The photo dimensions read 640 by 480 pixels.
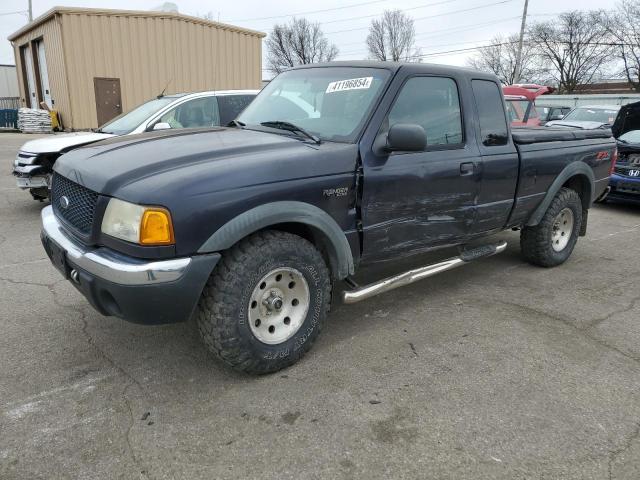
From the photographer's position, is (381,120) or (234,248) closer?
(234,248)

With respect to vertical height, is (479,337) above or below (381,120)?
below

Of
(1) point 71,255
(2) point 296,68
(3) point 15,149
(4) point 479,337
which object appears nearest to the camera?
(1) point 71,255

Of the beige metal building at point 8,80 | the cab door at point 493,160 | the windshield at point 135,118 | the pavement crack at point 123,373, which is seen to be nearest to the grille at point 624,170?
the cab door at point 493,160

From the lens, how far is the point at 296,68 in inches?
167

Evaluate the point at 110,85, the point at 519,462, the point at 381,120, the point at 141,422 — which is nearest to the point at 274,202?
the point at 381,120

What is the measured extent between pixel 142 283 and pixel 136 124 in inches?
201

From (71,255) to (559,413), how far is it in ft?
9.16

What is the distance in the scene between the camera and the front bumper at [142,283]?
2504mm

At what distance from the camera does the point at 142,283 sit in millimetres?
2496

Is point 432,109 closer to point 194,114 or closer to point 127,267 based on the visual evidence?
point 127,267

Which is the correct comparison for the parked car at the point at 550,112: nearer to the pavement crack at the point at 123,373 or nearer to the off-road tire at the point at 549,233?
the off-road tire at the point at 549,233

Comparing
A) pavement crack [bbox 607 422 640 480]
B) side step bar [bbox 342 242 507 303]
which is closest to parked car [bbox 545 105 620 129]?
side step bar [bbox 342 242 507 303]

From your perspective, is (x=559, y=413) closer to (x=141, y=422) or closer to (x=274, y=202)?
(x=274, y=202)

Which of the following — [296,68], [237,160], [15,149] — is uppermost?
A: [296,68]
